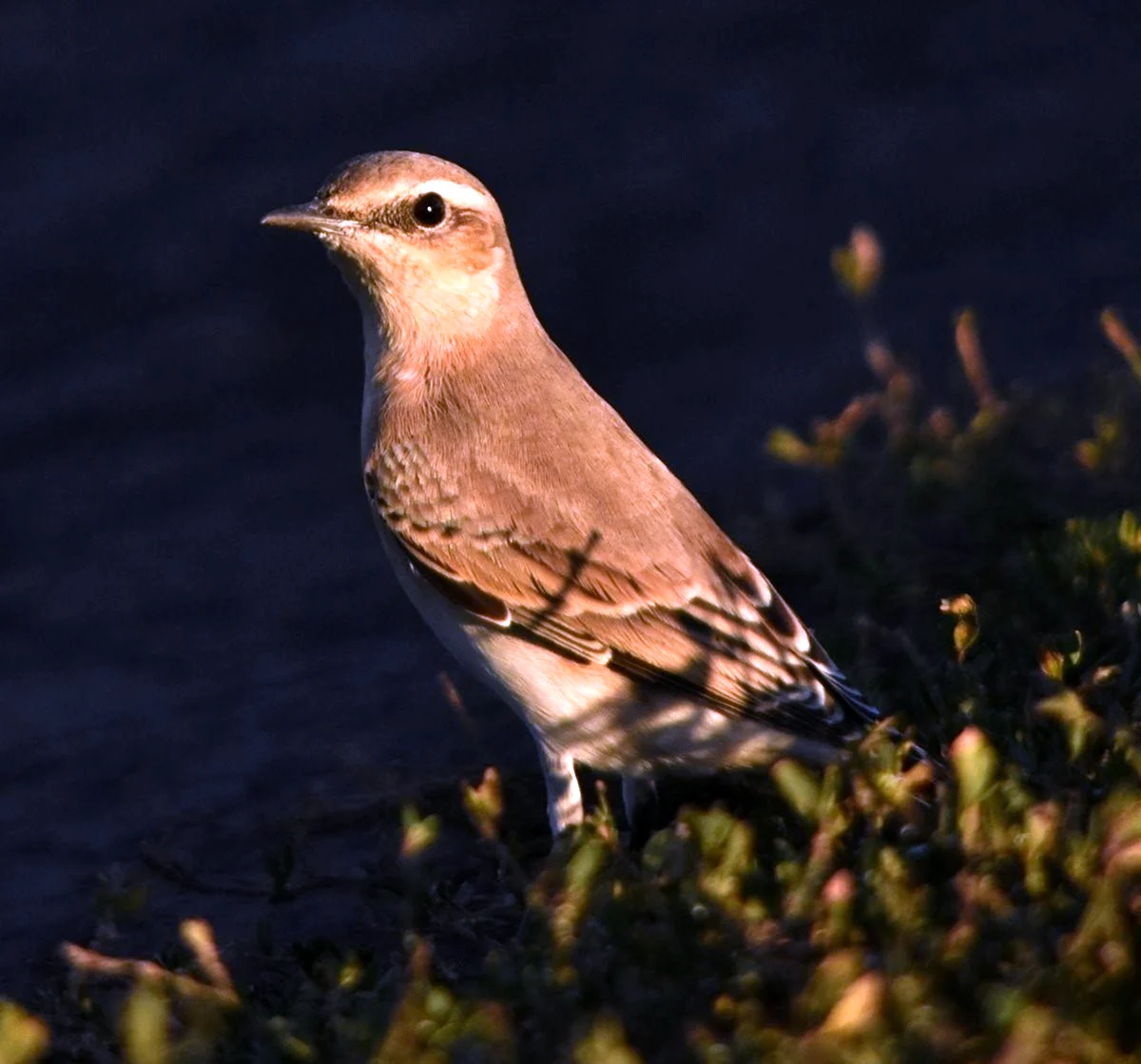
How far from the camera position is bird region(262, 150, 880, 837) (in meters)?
6.89

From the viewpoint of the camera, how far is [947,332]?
1196cm

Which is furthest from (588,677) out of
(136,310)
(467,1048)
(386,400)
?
(136,310)

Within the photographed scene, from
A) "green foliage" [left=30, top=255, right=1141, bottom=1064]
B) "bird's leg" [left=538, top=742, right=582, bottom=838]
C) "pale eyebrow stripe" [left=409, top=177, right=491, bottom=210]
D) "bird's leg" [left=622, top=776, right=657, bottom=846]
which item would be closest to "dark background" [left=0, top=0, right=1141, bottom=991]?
"bird's leg" [left=622, top=776, right=657, bottom=846]

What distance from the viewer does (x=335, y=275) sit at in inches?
507

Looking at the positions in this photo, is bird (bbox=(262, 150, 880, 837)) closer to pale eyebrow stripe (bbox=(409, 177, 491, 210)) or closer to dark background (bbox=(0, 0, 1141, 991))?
pale eyebrow stripe (bbox=(409, 177, 491, 210))

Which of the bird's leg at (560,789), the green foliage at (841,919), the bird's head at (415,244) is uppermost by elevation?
the bird's head at (415,244)

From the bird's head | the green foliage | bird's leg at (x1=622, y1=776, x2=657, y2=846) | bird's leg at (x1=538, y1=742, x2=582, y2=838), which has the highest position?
the bird's head

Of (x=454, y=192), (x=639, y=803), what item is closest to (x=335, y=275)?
(x=454, y=192)

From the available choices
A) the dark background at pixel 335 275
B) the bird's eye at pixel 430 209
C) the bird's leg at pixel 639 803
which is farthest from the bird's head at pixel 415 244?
the dark background at pixel 335 275

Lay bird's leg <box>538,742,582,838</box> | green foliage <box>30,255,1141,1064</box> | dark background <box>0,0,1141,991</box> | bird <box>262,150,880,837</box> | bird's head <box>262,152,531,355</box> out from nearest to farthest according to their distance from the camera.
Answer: green foliage <box>30,255,1141,1064</box>
bird <box>262,150,880,837</box>
bird's leg <box>538,742,582,838</box>
bird's head <box>262,152,531,355</box>
dark background <box>0,0,1141,991</box>

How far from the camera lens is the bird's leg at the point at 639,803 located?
24.2ft

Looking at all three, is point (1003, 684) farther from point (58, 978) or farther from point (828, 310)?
point (828, 310)

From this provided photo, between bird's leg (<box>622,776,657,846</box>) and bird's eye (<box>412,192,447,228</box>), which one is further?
bird's eye (<box>412,192,447,228</box>)

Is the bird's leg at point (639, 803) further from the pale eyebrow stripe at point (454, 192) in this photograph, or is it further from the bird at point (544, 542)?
the pale eyebrow stripe at point (454, 192)
